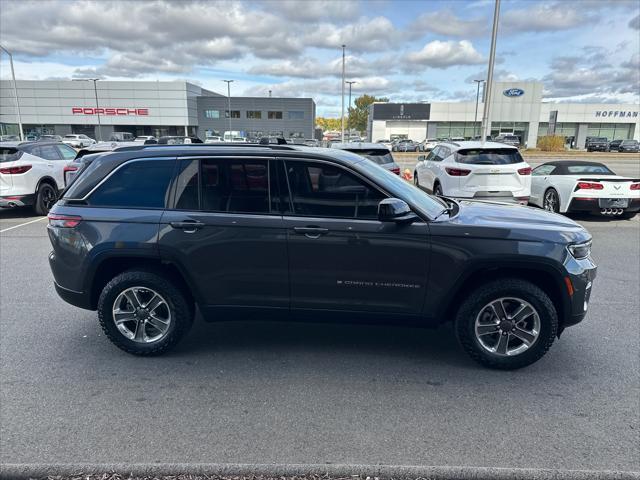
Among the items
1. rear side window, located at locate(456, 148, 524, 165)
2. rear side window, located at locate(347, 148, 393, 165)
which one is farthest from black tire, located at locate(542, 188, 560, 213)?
rear side window, located at locate(347, 148, 393, 165)

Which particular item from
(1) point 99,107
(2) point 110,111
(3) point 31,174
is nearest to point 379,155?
(3) point 31,174

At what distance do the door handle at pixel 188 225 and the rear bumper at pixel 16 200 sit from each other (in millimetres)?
8668

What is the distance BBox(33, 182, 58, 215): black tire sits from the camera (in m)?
10.7

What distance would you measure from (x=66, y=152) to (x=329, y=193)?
11.0 meters

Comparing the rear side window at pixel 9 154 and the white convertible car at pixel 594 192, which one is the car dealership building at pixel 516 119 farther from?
the rear side window at pixel 9 154

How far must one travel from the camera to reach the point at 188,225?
3.73 meters

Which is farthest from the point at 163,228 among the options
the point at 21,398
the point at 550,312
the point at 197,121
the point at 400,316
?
the point at 197,121

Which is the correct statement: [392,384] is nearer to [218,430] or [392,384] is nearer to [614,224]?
[218,430]

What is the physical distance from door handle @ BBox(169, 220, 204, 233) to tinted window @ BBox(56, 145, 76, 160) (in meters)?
9.95

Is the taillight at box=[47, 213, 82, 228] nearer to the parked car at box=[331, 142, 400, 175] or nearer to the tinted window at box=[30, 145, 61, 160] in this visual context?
the parked car at box=[331, 142, 400, 175]

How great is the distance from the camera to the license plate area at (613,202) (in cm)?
952

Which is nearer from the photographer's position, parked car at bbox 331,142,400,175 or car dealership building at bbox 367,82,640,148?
parked car at bbox 331,142,400,175

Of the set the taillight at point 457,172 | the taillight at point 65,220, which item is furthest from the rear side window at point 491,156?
the taillight at point 65,220

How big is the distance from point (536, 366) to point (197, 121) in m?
77.0
